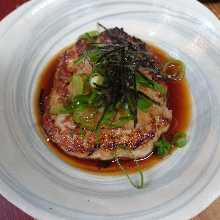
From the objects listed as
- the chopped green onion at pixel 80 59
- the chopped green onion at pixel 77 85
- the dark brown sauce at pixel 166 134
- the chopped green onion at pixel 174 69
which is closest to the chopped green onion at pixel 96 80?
the chopped green onion at pixel 77 85

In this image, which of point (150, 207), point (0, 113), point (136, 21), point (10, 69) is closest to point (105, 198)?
point (150, 207)

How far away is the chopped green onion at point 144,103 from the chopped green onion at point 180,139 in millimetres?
290

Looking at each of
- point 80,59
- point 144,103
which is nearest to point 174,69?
point 144,103

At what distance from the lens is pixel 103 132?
2.42m

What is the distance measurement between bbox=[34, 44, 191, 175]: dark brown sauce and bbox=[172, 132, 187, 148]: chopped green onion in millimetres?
51

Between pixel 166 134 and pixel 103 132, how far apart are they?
477 millimetres

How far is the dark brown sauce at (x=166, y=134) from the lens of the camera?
2.49 metres

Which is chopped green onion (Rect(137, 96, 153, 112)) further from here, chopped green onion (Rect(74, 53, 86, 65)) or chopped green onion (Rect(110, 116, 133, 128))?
chopped green onion (Rect(74, 53, 86, 65))

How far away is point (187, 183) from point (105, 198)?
45cm

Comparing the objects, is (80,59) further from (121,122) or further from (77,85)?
(121,122)

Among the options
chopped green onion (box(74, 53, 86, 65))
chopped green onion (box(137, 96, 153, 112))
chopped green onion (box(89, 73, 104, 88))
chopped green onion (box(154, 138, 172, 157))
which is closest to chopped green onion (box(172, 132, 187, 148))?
chopped green onion (box(154, 138, 172, 157))

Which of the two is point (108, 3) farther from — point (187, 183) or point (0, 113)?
point (187, 183)

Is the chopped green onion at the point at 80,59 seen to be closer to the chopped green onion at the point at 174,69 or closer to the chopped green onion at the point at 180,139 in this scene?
the chopped green onion at the point at 174,69

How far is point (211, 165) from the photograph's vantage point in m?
2.25
